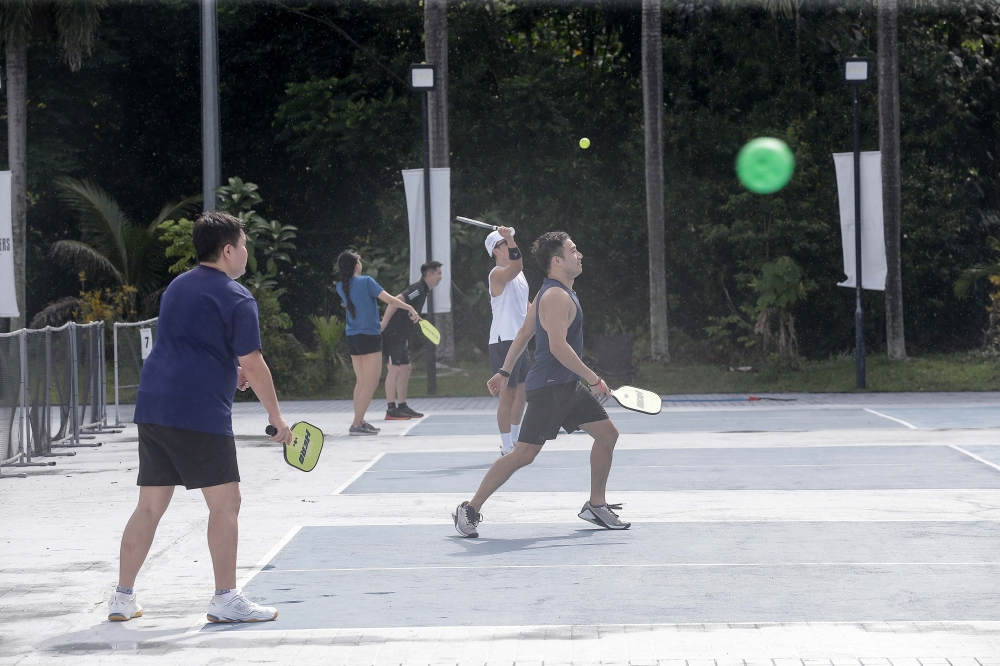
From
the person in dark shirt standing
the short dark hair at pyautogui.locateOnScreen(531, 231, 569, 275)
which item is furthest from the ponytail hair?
the short dark hair at pyautogui.locateOnScreen(531, 231, 569, 275)

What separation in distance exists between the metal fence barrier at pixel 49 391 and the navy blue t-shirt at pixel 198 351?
19.9 feet

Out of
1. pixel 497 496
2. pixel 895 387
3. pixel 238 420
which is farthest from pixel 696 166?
pixel 497 496

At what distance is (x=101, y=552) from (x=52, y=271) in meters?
23.9

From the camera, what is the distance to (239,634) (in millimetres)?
5586

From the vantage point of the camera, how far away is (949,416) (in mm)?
15242

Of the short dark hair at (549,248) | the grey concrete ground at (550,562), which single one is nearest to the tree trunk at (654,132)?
the grey concrete ground at (550,562)

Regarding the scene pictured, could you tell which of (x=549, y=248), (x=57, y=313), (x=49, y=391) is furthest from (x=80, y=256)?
(x=549, y=248)

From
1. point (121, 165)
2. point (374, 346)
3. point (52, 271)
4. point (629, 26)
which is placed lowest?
point (374, 346)

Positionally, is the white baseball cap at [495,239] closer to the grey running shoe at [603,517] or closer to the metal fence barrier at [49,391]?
the grey running shoe at [603,517]

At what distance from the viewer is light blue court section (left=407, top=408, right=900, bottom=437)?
14320mm

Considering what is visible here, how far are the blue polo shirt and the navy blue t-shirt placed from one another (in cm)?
838

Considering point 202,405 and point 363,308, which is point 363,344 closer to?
point 363,308

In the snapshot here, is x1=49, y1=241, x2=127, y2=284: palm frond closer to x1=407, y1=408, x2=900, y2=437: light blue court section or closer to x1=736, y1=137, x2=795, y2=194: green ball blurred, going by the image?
x1=407, y1=408, x2=900, y2=437: light blue court section

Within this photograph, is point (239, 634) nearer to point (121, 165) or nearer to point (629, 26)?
point (629, 26)
